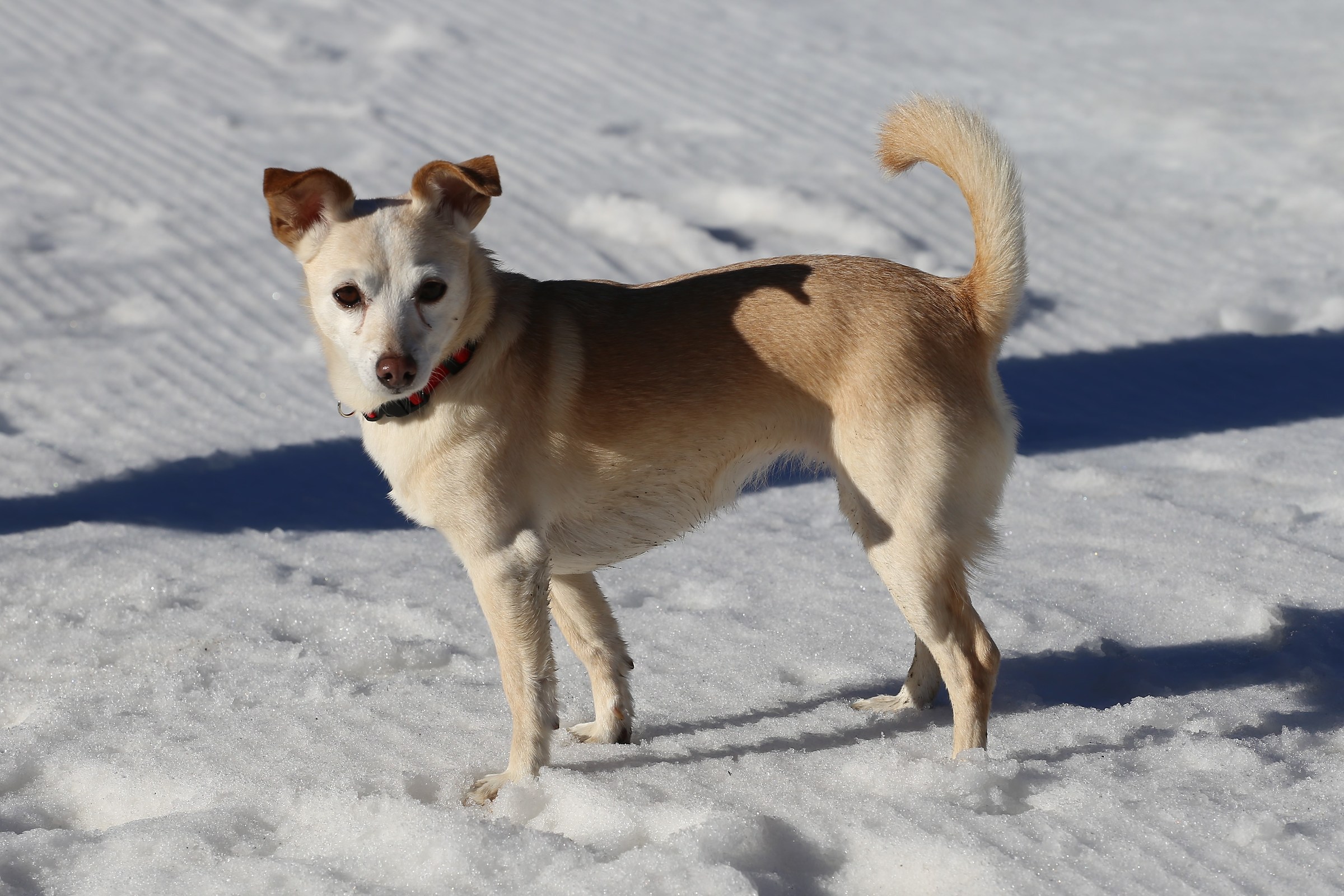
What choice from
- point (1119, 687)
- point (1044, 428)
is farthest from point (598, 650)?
point (1044, 428)

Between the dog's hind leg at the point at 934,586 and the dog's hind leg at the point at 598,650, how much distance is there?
0.73m

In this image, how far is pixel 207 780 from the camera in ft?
9.67

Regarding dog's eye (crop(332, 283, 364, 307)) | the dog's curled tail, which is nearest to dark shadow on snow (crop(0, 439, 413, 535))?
dog's eye (crop(332, 283, 364, 307))

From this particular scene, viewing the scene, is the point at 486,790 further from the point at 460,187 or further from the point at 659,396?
the point at 460,187

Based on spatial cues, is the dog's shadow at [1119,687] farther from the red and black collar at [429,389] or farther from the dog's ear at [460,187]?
the dog's ear at [460,187]

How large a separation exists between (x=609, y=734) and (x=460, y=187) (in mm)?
1442

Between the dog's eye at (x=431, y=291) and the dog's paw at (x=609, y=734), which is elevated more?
the dog's eye at (x=431, y=291)

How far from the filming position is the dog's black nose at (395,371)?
2.60m

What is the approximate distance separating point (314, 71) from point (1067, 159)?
17.3 feet

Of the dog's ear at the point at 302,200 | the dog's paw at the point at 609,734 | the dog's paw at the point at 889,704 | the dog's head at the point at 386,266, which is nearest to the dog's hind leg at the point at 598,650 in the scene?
the dog's paw at the point at 609,734

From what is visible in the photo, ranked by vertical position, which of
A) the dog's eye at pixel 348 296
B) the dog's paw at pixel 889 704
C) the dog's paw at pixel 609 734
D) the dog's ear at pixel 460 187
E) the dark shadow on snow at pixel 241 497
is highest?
the dog's ear at pixel 460 187

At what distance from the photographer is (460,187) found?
2875 mm

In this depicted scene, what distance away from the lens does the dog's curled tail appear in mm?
3031

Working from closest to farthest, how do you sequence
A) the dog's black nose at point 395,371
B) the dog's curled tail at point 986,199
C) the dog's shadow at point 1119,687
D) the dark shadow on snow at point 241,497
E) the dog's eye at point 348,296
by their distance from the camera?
the dog's black nose at point 395,371 → the dog's eye at point 348,296 → the dog's curled tail at point 986,199 → the dog's shadow at point 1119,687 → the dark shadow on snow at point 241,497
